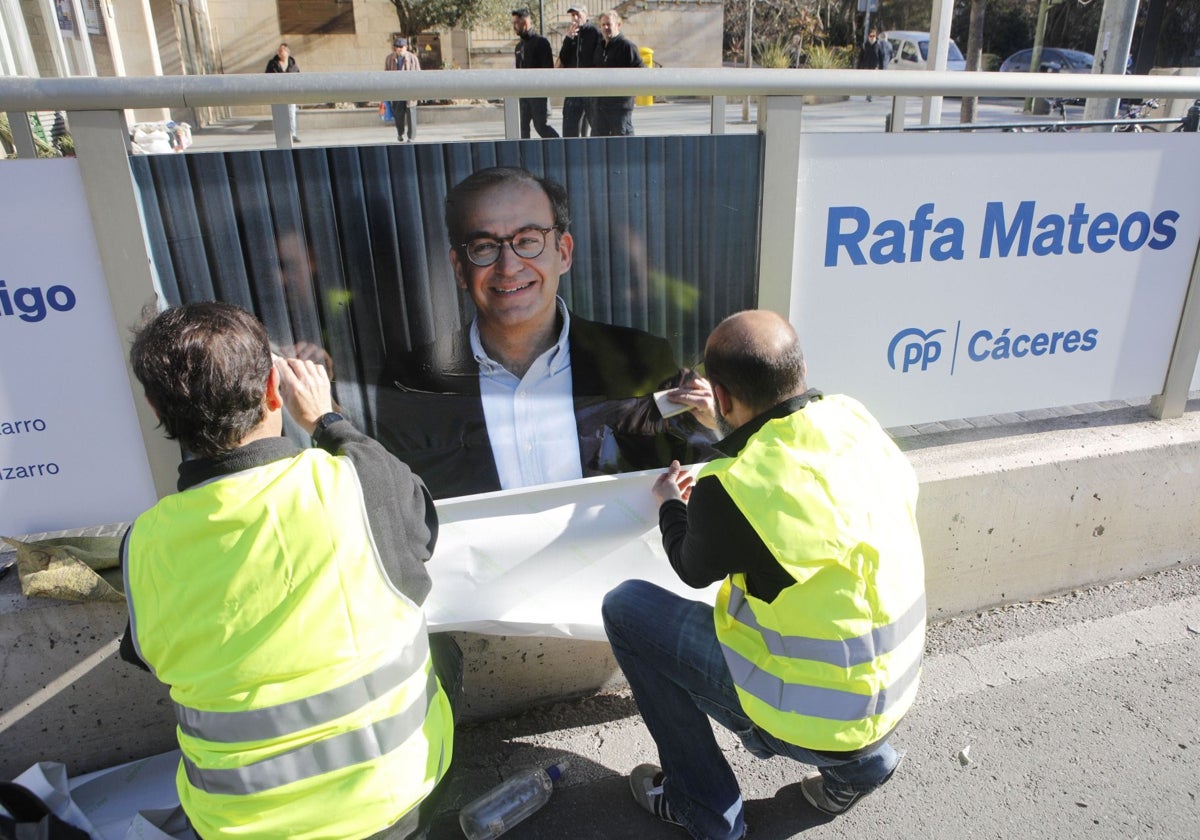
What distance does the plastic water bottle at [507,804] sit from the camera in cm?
230

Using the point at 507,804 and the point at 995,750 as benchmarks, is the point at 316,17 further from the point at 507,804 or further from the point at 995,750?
the point at 995,750

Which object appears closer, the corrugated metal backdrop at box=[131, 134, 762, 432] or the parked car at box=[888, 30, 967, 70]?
the corrugated metal backdrop at box=[131, 134, 762, 432]

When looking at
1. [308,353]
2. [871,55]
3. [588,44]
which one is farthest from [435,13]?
[308,353]

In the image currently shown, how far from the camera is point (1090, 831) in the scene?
7.52 feet

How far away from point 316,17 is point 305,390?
31.1m

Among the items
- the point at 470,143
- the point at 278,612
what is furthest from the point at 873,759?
the point at 470,143

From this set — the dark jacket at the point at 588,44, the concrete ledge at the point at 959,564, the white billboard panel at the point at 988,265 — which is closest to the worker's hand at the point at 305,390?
the concrete ledge at the point at 959,564

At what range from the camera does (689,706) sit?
2248mm

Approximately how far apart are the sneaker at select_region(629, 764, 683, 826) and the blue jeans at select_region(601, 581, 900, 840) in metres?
0.05

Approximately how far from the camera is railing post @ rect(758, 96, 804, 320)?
2348 millimetres

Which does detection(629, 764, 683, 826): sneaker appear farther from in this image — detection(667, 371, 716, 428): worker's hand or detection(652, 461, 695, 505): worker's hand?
detection(667, 371, 716, 428): worker's hand

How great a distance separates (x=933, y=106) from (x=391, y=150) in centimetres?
606

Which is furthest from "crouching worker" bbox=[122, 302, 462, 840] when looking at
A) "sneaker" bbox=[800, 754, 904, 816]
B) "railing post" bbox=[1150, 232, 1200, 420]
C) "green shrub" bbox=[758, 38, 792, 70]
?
"green shrub" bbox=[758, 38, 792, 70]

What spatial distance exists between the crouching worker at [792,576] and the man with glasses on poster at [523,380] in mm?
430
